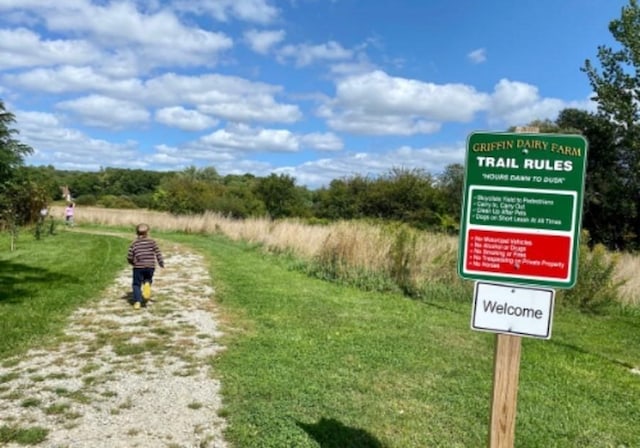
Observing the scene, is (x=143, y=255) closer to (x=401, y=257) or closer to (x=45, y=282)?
(x=45, y=282)

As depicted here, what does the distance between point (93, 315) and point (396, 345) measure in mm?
4698

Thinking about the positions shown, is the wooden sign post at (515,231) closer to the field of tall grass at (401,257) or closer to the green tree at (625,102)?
the field of tall grass at (401,257)

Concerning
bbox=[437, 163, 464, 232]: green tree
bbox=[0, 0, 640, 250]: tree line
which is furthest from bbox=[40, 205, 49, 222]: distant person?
bbox=[437, 163, 464, 232]: green tree

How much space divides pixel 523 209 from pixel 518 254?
0.23 meters

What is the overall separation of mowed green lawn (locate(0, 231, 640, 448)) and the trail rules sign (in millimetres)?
1963

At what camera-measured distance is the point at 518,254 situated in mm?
2576

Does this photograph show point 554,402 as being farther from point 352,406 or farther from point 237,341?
point 237,341

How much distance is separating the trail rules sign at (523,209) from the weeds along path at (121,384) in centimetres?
251

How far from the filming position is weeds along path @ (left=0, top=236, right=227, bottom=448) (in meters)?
3.97

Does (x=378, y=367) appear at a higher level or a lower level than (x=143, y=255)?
lower

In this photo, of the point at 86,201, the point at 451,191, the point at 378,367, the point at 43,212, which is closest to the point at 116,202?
the point at 86,201

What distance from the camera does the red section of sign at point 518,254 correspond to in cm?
253

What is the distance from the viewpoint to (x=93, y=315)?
26.2ft

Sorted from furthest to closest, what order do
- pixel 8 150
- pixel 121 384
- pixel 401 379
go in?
pixel 8 150, pixel 401 379, pixel 121 384
